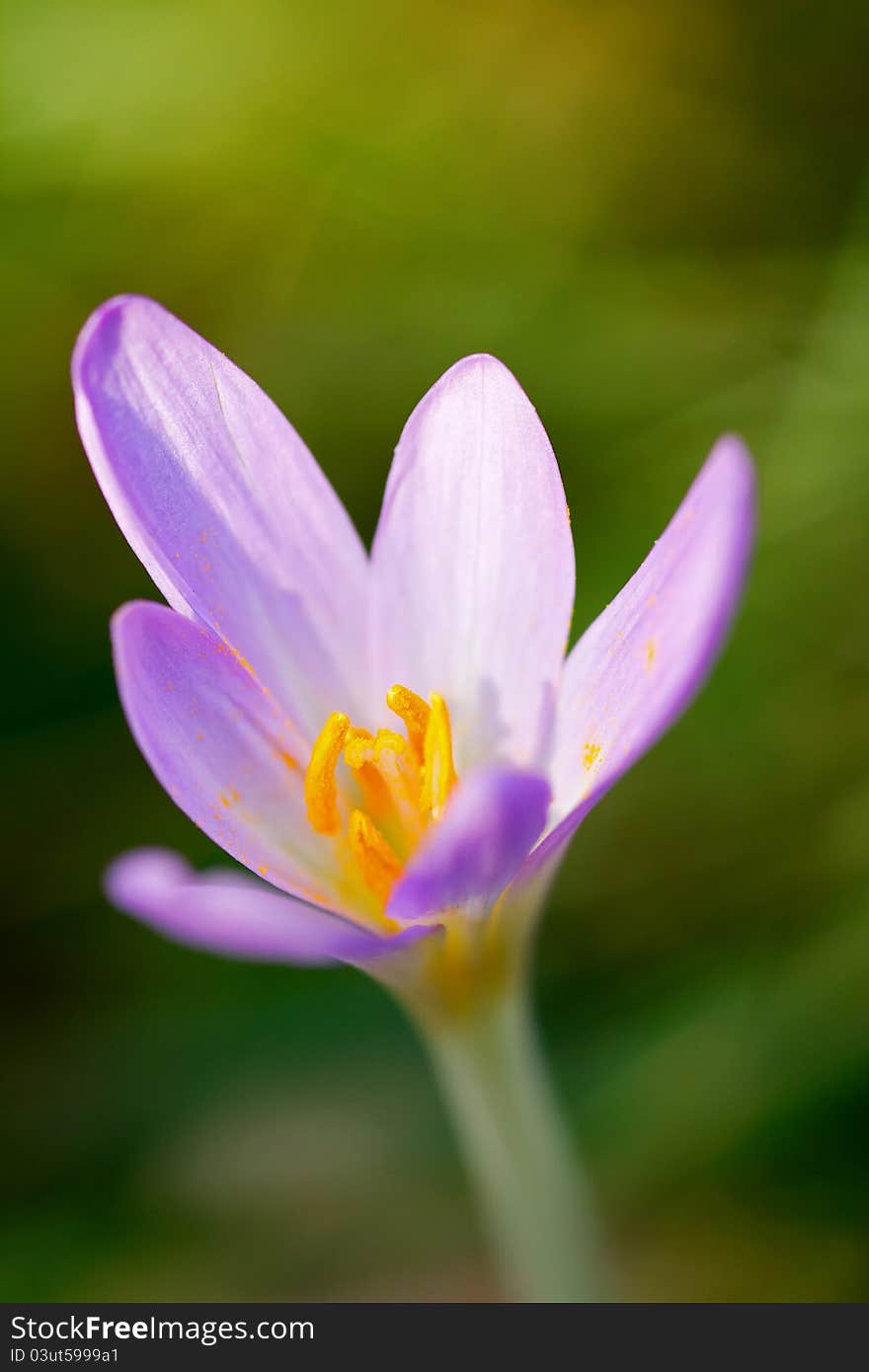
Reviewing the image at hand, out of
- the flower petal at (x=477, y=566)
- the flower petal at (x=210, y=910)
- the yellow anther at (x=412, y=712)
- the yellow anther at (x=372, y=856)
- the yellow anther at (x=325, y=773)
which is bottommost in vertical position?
the flower petal at (x=210, y=910)

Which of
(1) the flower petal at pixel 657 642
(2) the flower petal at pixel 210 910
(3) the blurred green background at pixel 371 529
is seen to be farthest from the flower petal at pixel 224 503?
(3) the blurred green background at pixel 371 529

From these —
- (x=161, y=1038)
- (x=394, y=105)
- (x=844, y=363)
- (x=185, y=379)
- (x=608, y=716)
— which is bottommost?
(x=608, y=716)

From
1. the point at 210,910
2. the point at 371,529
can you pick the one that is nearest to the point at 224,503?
the point at 210,910

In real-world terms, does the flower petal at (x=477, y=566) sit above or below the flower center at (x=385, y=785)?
above

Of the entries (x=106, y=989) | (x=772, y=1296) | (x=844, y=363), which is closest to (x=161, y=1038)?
(x=106, y=989)

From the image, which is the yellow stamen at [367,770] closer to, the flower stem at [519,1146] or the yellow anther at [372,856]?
the yellow anther at [372,856]

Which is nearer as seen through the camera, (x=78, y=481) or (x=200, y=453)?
(x=200, y=453)

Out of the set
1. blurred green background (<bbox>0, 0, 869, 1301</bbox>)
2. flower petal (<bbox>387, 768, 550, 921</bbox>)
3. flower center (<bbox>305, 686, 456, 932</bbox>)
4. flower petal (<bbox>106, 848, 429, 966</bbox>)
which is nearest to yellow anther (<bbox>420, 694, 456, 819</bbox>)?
flower center (<bbox>305, 686, 456, 932</bbox>)

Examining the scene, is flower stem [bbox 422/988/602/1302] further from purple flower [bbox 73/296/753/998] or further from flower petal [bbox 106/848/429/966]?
flower petal [bbox 106/848/429/966]
